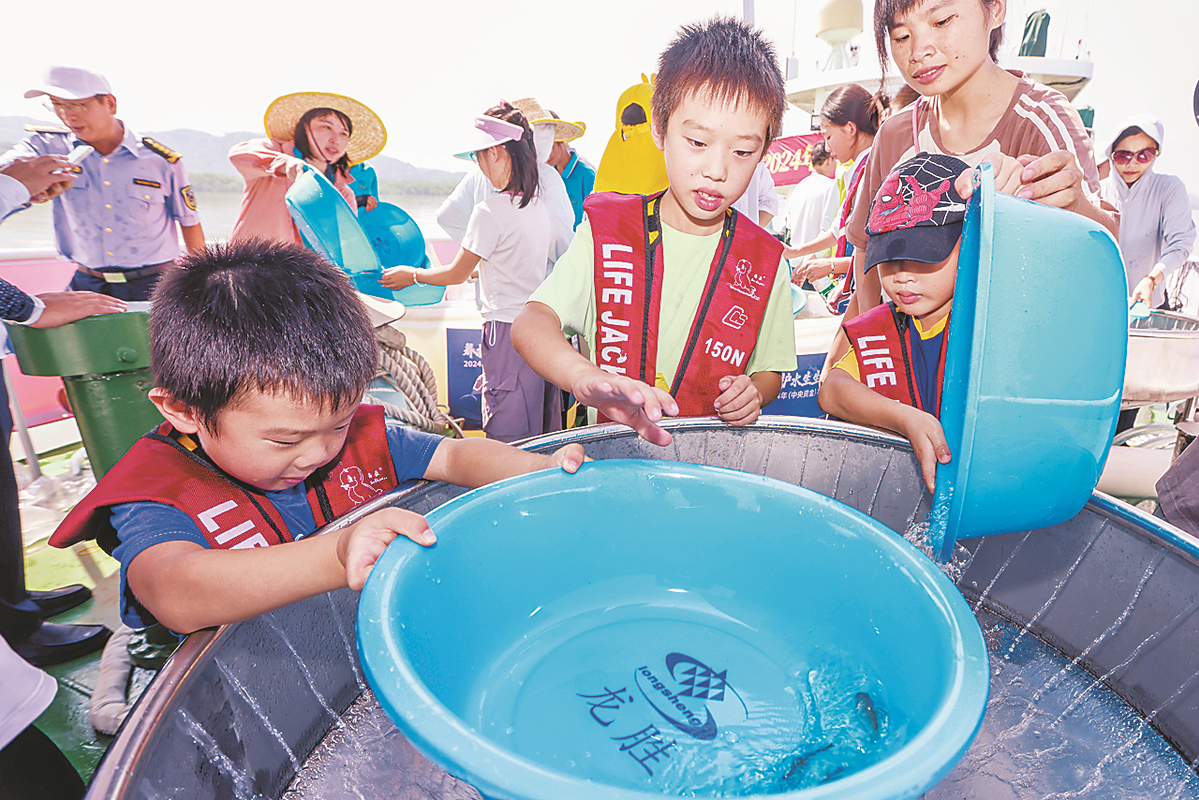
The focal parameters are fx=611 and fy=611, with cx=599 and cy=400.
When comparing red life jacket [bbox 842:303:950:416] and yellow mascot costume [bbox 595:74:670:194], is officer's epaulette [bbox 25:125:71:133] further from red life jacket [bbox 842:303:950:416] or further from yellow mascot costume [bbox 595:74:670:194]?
red life jacket [bbox 842:303:950:416]

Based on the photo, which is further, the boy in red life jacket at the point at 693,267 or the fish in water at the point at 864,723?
the boy in red life jacket at the point at 693,267

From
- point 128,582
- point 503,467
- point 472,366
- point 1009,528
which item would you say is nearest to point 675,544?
point 503,467

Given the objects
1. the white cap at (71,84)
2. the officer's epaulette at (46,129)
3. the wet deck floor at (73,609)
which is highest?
the white cap at (71,84)

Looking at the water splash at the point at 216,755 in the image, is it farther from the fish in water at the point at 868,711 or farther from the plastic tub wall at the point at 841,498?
the fish in water at the point at 868,711

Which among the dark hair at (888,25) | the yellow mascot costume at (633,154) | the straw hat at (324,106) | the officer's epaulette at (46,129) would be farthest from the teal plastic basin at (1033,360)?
the officer's epaulette at (46,129)

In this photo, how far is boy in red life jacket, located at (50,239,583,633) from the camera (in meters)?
0.63

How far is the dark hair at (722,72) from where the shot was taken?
0.99 metres

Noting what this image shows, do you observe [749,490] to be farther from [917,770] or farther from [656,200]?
[656,200]

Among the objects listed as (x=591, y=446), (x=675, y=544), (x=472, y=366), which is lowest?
(x=472, y=366)

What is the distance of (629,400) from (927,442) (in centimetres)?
44

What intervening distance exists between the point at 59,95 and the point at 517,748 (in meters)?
2.86

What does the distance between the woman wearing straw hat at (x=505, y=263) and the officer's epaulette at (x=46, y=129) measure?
1.45 m

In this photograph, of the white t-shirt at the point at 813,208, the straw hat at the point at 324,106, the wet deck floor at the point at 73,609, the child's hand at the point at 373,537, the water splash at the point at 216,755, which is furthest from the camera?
the white t-shirt at the point at 813,208

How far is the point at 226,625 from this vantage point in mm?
562
